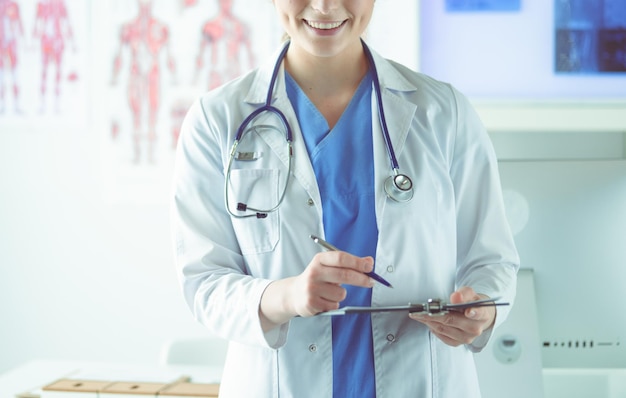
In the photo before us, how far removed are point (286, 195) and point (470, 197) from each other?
0.31m

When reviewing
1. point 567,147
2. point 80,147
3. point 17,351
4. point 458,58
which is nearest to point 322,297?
point 458,58

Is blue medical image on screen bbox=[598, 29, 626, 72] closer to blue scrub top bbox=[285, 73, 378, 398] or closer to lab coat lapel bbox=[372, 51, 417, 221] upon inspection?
lab coat lapel bbox=[372, 51, 417, 221]

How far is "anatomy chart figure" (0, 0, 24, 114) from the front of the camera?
338 centimetres

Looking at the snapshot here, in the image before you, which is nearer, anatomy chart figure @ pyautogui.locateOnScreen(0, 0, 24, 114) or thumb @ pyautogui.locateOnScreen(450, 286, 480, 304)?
thumb @ pyautogui.locateOnScreen(450, 286, 480, 304)

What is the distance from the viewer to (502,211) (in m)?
1.29

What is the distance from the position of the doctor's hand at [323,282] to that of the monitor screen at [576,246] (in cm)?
63

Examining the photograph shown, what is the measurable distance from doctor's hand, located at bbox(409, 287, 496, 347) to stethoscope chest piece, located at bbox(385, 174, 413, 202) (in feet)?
0.58

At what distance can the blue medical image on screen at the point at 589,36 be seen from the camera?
1609mm

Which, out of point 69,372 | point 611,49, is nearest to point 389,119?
point 611,49

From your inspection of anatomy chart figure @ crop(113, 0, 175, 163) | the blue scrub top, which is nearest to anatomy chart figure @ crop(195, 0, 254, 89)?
anatomy chart figure @ crop(113, 0, 175, 163)

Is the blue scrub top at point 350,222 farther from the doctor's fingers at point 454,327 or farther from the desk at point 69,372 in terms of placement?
the desk at point 69,372

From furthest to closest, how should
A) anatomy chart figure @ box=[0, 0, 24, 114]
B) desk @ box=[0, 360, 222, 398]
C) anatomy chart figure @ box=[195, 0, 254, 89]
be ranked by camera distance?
anatomy chart figure @ box=[0, 0, 24, 114], anatomy chart figure @ box=[195, 0, 254, 89], desk @ box=[0, 360, 222, 398]

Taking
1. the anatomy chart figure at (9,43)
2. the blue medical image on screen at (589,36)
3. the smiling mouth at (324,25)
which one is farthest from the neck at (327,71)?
the anatomy chart figure at (9,43)

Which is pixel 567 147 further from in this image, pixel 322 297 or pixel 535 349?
pixel 322 297
